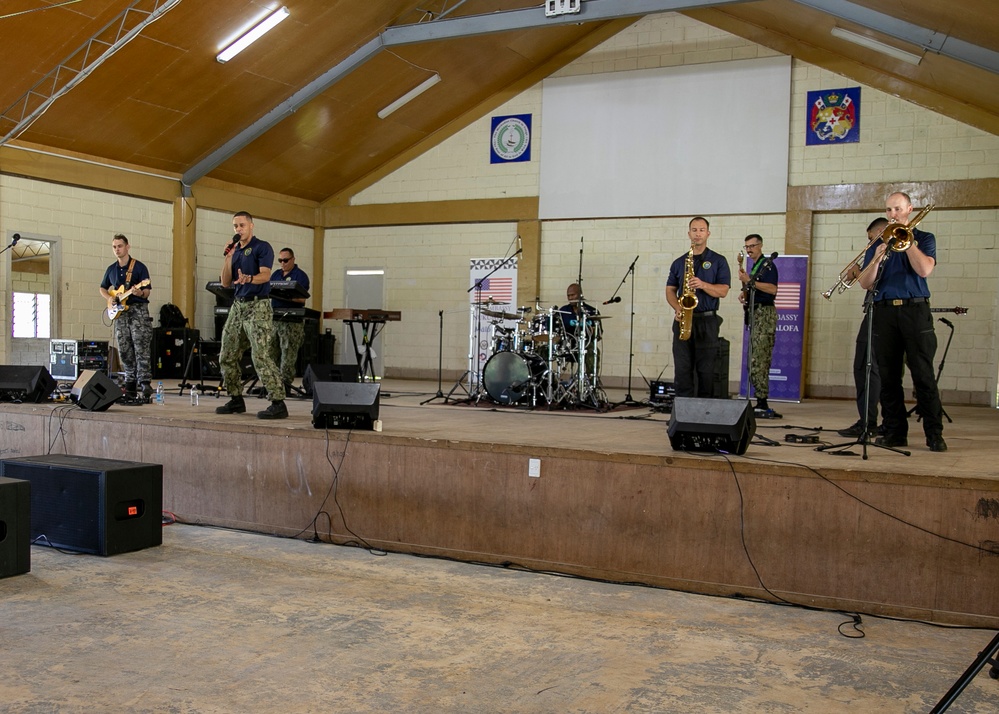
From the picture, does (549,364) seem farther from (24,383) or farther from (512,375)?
(24,383)

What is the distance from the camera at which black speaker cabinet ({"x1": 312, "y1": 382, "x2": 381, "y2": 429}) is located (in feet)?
16.9

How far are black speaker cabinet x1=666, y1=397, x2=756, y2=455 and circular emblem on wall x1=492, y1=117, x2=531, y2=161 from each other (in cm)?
951

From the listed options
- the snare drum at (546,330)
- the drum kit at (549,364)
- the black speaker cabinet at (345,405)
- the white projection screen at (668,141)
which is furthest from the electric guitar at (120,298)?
the white projection screen at (668,141)

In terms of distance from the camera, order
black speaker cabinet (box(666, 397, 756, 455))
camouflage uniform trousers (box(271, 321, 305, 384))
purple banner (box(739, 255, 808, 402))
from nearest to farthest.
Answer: black speaker cabinet (box(666, 397, 756, 455)) → camouflage uniform trousers (box(271, 321, 305, 384)) → purple banner (box(739, 255, 808, 402))

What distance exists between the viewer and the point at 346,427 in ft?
17.2

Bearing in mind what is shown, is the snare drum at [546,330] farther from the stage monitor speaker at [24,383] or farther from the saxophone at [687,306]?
Result: the stage monitor speaker at [24,383]

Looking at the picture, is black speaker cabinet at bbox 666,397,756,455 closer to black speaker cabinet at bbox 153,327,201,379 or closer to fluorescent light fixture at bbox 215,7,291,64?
fluorescent light fixture at bbox 215,7,291,64

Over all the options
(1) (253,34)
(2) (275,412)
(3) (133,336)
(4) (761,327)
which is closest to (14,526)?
(2) (275,412)

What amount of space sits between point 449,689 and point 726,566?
1758 millimetres

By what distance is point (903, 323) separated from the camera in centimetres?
477

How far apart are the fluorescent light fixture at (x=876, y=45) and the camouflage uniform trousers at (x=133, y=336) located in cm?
843

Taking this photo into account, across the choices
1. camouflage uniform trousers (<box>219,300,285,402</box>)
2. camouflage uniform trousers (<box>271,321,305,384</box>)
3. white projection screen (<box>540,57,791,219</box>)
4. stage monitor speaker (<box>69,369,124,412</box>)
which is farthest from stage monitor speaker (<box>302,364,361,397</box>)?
white projection screen (<box>540,57,791,219</box>)

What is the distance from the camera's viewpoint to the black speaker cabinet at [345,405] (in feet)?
16.9

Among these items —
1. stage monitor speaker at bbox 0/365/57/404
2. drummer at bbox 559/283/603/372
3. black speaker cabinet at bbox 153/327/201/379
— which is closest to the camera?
stage monitor speaker at bbox 0/365/57/404
